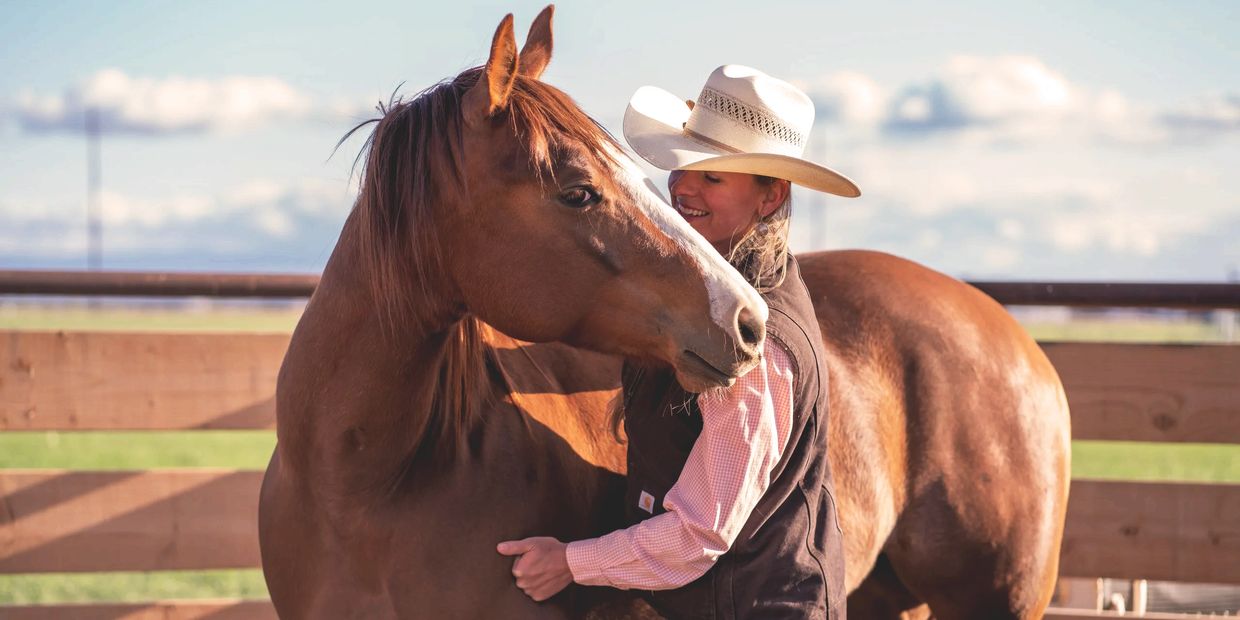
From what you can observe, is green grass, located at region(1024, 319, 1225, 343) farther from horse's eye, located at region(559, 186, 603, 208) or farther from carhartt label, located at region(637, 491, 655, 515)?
horse's eye, located at region(559, 186, 603, 208)

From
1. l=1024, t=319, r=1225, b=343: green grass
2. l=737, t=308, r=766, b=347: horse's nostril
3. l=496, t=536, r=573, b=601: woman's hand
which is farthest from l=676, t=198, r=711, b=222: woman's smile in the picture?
l=1024, t=319, r=1225, b=343: green grass

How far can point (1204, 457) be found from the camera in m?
12.5

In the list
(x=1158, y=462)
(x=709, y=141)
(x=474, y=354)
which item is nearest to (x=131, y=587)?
(x=474, y=354)

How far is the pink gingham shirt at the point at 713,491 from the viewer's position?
2086 mm

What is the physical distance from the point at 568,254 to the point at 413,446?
0.58m

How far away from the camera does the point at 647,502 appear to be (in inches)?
93.2

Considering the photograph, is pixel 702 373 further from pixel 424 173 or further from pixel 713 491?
pixel 424 173

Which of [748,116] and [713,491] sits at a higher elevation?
[748,116]

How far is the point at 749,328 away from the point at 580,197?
0.42m

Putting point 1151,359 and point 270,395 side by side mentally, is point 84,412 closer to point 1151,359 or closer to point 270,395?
point 270,395

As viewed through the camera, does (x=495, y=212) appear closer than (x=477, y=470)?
Yes

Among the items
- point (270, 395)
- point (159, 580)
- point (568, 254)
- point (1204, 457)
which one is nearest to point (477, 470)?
point (568, 254)

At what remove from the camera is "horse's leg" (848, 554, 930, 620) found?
347 cm

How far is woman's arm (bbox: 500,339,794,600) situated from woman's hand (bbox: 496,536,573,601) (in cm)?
5
